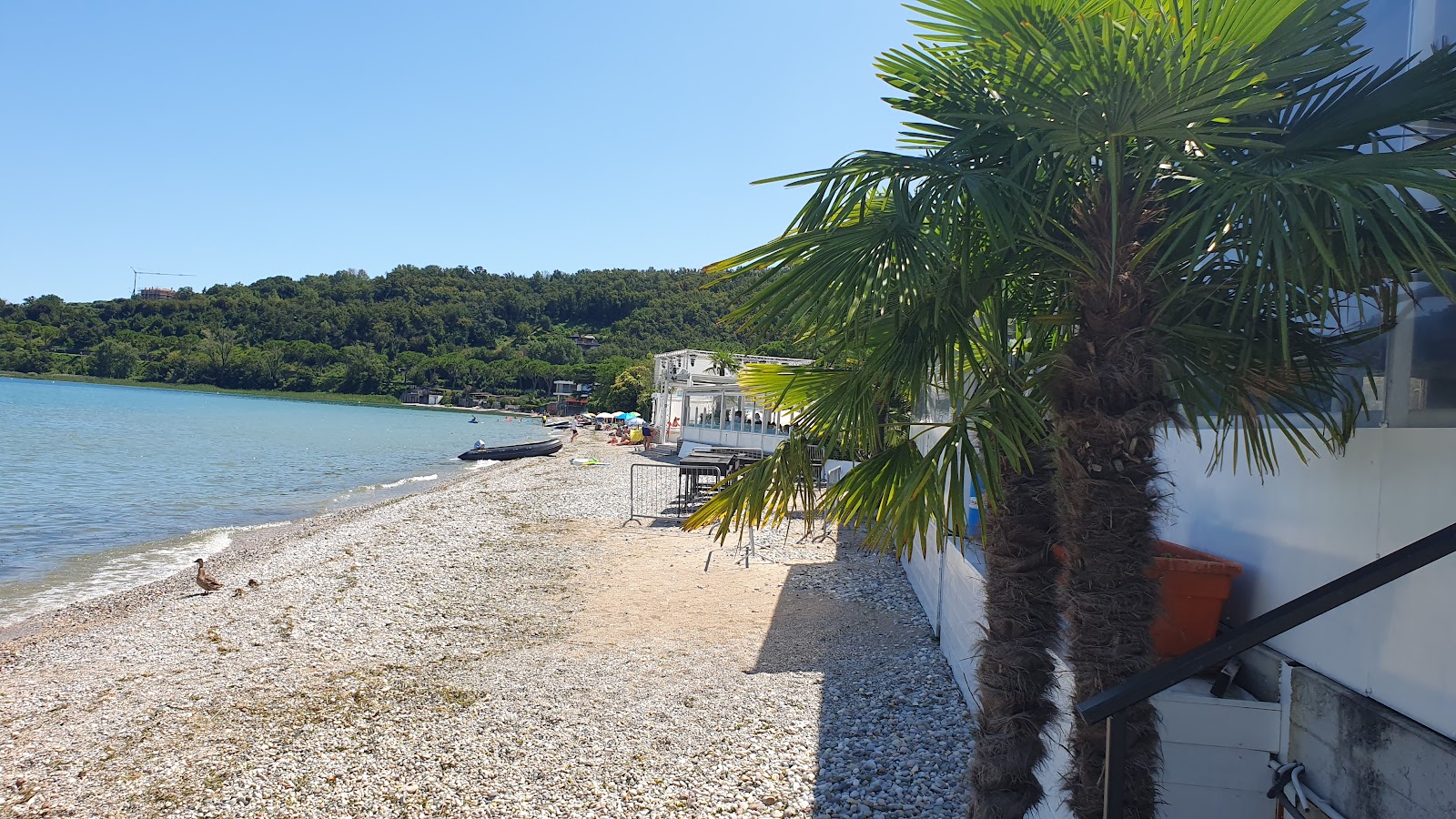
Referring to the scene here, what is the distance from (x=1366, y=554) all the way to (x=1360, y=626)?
27 centimetres

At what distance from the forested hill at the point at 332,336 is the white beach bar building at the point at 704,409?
69.0 m

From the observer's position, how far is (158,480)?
2880 cm

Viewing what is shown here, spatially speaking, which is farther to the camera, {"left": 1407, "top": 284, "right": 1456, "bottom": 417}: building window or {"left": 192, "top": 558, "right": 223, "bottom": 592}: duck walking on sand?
{"left": 192, "top": 558, "right": 223, "bottom": 592}: duck walking on sand

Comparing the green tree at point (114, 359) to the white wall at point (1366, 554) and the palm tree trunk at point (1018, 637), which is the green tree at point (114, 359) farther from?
the white wall at point (1366, 554)

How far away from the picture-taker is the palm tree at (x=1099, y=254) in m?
2.29

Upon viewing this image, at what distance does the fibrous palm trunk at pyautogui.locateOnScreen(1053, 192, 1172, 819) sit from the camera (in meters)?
2.54

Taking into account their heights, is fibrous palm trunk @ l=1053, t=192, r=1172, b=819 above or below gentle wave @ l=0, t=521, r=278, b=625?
above

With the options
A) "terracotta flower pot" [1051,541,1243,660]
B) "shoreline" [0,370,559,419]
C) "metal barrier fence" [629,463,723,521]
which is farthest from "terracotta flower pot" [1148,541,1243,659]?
"shoreline" [0,370,559,419]

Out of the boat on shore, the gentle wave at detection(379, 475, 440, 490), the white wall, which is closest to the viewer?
the white wall

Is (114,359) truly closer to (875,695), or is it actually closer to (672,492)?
(672,492)

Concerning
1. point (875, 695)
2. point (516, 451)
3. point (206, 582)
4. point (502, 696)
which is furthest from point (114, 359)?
point (875, 695)

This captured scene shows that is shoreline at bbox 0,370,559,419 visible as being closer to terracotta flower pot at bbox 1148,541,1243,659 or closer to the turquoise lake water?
the turquoise lake water

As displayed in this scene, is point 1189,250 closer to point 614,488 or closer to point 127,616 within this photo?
point 127,616

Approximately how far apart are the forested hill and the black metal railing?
4070 inches
